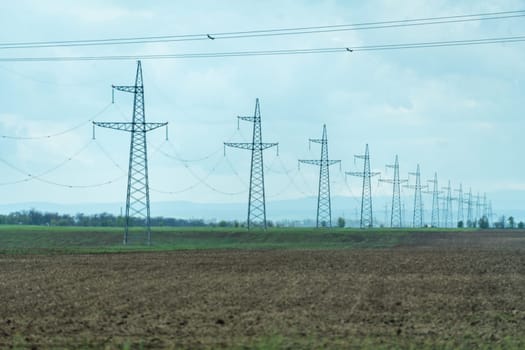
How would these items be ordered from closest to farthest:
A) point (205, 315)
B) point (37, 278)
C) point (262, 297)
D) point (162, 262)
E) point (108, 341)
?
point (108, 341)
point (205, 315)
point (262, 297)
point (37, 278)
point (162, 262)

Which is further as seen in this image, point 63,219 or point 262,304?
point 63,219

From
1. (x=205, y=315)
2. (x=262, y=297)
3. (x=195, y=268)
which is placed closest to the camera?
(x=205, y=315)

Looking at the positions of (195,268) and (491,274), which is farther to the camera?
(195,268)

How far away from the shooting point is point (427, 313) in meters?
24.1

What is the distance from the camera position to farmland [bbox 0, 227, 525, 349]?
19.6 metres

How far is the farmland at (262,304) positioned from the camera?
771 inches

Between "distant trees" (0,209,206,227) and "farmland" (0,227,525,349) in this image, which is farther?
"distant trees" (0,209,206,227)

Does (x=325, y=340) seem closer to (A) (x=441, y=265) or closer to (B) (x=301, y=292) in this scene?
(B) (x=301, y=292)

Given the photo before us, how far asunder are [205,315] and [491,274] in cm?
1846

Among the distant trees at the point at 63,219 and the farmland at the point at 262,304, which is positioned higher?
the distant trees at the point at 63,219

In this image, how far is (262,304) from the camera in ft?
85.5

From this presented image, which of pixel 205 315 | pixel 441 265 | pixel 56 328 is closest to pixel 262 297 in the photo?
pixel 205 315

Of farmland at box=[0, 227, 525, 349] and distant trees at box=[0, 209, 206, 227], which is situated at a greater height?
distant trees at box=[0, 209, 206, 227]

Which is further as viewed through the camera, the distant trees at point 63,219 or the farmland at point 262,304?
the distant trees at point 63,219
